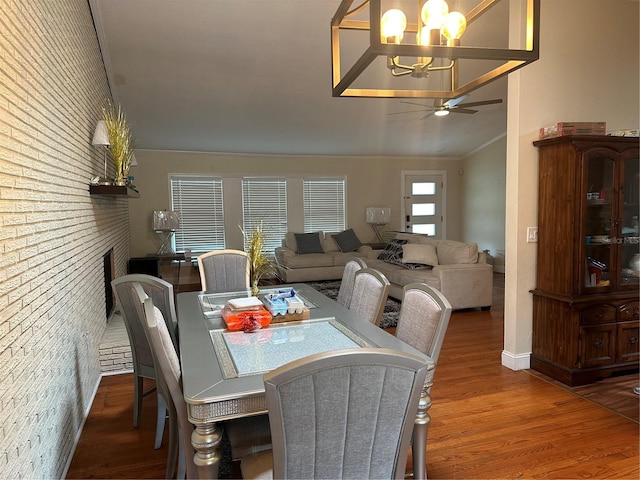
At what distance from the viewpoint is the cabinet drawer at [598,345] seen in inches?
126

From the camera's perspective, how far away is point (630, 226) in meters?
3.33

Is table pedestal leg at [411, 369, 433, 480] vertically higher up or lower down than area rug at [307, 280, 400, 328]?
higher up

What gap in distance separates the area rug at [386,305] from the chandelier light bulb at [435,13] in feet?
11.5

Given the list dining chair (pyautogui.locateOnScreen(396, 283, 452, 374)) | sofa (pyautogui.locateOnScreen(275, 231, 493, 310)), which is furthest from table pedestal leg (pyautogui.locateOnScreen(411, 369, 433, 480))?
sofa (pyautogui.locateOnScreen(275, 231, 493, 310))

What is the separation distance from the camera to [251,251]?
2523mm

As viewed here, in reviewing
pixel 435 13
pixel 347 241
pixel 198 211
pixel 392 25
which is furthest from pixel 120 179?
pixel 347 241

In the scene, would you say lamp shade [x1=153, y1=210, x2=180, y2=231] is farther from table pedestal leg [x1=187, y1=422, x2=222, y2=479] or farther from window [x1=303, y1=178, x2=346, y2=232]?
table pedestal leg [x1=187, y1=422, x2=222, y2=479]

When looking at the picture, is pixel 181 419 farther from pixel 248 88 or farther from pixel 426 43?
pixel 248 88

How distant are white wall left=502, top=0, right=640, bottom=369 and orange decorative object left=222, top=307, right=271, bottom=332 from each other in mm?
2241

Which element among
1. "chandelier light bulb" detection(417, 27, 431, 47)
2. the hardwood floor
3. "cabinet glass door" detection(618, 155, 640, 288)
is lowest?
the hardwood floor

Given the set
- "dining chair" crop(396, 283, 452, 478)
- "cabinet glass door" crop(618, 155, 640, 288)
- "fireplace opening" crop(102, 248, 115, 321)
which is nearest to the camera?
"dining chair" crop(396, 283, 452, 478)

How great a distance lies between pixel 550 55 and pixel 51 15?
11.2 feet

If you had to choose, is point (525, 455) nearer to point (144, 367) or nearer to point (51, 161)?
point (144, 367)

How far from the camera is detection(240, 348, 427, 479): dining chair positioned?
113 cm
